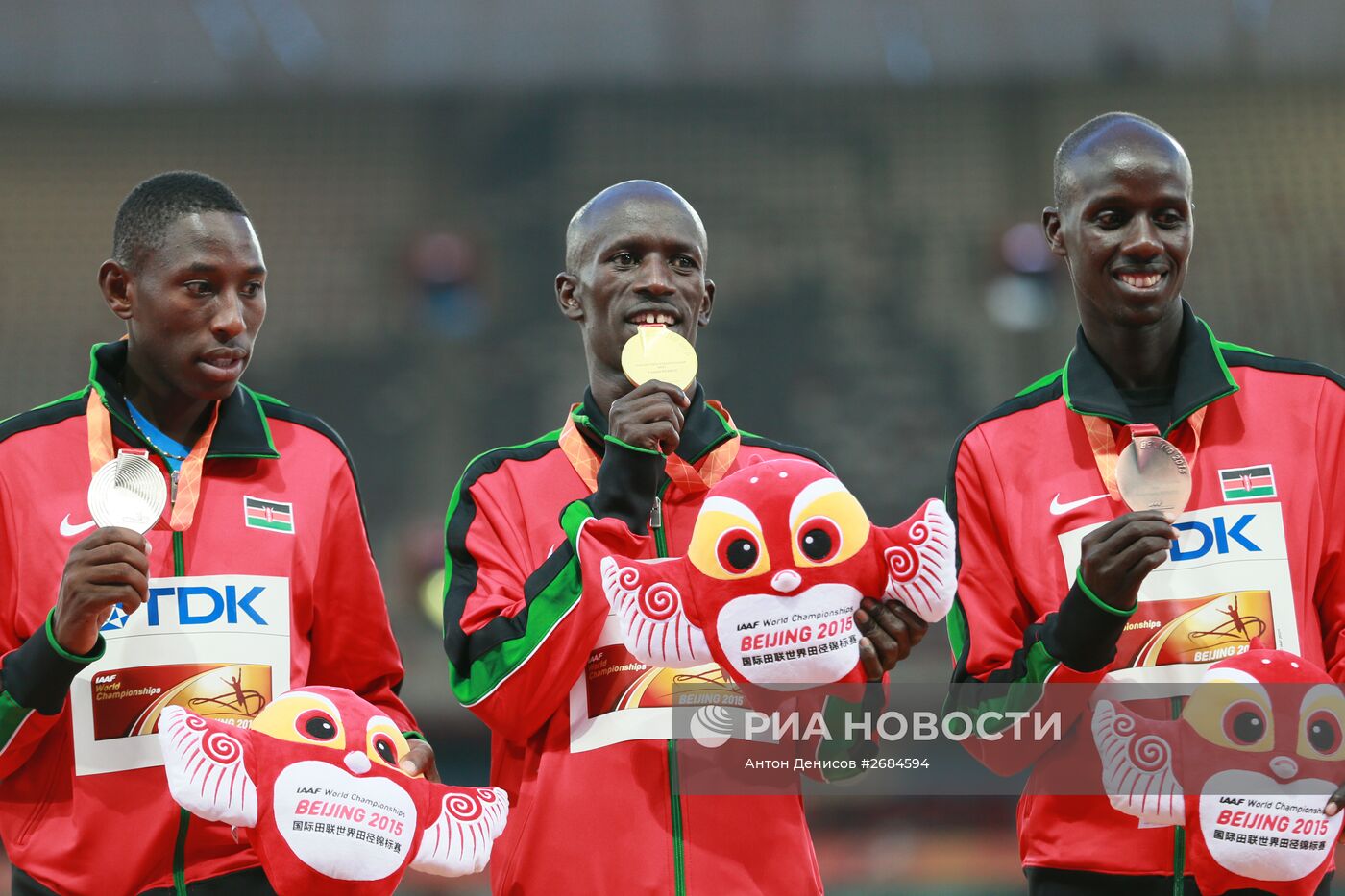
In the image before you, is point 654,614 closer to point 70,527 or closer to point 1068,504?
point 1068,504

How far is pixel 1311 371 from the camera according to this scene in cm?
216

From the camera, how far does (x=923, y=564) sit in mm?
1800

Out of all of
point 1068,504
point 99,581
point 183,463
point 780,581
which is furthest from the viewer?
point 183,463

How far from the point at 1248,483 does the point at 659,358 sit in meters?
0.78

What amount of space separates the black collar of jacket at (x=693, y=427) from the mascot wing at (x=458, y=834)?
538mm

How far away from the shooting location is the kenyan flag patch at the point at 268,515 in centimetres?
222

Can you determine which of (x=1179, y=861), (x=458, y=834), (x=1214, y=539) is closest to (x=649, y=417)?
(x=458, y=834)

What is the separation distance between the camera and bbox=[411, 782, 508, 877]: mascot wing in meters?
1.83

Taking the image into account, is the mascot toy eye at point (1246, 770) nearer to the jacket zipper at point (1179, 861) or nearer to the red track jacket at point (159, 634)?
the jacket zipper at point (1179, 861)

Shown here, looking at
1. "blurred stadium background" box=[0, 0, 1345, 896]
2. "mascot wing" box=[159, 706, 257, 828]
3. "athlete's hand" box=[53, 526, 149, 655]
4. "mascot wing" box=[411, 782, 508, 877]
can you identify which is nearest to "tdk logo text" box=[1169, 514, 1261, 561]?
"mascot wing" box=[411, 782, 508, 877]

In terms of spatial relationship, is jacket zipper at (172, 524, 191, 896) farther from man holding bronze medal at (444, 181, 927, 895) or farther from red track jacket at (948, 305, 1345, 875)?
red track jacket at (948, 305, 1345, 875)

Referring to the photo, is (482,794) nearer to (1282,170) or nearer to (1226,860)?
(1226,860)

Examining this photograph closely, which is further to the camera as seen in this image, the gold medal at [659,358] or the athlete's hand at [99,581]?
the gold medal at [659,358]

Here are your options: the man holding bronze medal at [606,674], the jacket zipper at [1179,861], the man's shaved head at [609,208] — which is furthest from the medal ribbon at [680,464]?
the jacket zipper at [1179,861]
